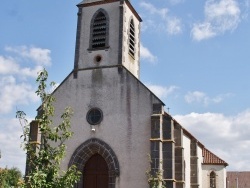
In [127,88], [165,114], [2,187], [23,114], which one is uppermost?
[127,88]

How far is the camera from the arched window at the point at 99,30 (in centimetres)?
2367

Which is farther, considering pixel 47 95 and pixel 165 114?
pixel 165 114

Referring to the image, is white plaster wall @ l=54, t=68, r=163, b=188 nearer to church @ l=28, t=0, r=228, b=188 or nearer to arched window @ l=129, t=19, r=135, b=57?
church @ l=28, t=0, r=228, b=188

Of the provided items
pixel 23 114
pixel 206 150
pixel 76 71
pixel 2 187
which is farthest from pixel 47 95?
pixel 206 150

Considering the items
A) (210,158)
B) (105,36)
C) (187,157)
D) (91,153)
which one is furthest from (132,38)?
(210,158)

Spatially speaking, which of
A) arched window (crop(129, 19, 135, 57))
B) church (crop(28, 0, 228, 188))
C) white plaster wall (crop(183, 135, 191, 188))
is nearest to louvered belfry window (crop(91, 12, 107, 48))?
church (crop(28, 0, 228, 188))

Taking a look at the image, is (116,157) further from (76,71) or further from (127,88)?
(76,71)

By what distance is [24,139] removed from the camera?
36.3ft

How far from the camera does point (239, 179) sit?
57312mm

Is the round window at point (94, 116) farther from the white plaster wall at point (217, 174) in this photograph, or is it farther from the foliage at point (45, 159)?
the white plaster wall at point (217, 174)

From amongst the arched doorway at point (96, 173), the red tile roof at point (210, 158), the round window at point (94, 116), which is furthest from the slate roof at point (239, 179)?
the round window at point (94, 116)

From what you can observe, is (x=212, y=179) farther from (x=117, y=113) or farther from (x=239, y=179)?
(x=239, y=179)

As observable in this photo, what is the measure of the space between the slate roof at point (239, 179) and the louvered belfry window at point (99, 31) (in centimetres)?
3863

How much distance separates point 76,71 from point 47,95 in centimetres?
1145
